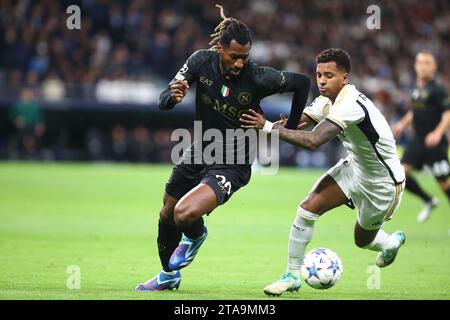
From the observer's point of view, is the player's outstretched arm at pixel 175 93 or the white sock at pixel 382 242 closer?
the player's outstretched arm at pixel 175 93

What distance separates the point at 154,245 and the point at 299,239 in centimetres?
387

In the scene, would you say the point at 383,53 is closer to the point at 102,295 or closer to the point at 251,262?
the point at 251,262

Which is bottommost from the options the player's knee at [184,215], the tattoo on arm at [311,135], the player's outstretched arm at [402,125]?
the player's knee at [184,215]

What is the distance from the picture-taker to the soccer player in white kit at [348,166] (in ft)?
25.7

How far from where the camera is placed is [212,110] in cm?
805

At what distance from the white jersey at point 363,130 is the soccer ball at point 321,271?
928mm

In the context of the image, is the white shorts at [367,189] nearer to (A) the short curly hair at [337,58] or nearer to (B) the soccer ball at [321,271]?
(B) the soccer ball at [321,271]

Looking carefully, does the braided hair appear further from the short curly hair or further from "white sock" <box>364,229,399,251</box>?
"white sock" <box>364,229,399,251</box>

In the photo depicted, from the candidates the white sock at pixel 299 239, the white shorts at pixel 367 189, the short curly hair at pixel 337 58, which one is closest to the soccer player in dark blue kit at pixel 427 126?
the white shorts at pixel 367 189

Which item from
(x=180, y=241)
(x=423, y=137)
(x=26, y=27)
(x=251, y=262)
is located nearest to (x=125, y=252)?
(x=251, y=262)

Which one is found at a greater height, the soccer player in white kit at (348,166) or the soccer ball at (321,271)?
the soccer player in white kit at (348,166)

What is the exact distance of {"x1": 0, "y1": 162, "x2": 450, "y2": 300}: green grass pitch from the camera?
8250 mm

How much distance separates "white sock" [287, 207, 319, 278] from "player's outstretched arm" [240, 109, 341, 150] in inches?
38.5
